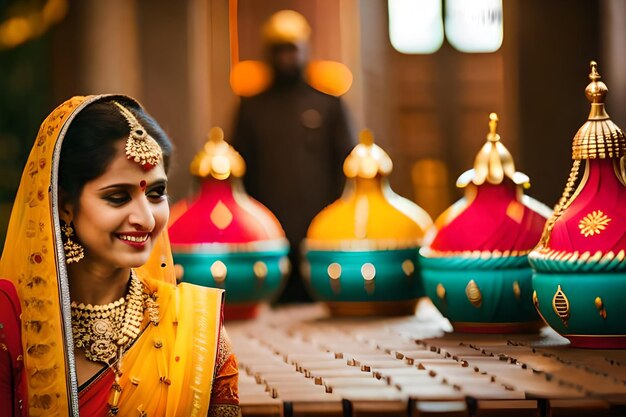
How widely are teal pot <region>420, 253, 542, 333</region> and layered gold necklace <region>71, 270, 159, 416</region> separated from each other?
1309 millimetres

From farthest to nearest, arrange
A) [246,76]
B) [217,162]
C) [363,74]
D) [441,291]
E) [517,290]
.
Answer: [363,74] < [246,76] < [217,162] < [441,291] < [517,290]

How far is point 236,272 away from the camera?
15.1ft

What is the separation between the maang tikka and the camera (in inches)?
108

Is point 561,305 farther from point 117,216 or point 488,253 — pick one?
point 117,216

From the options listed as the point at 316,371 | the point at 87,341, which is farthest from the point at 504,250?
the point at 87,341

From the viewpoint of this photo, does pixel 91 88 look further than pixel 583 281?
Yes

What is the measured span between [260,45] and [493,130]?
461cm

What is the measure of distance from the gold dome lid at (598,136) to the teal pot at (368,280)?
1.23 m

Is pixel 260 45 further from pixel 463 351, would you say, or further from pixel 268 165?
pixel 463 351

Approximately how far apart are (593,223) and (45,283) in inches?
61.3

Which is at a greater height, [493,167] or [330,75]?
[330,75]

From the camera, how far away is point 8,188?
576 centimetres

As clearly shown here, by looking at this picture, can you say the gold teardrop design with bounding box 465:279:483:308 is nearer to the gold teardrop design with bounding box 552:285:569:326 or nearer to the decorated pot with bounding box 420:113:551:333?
the decorated pot with bounding box 420:113:551:333

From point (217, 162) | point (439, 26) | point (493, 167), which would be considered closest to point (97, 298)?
point (493, 167)
